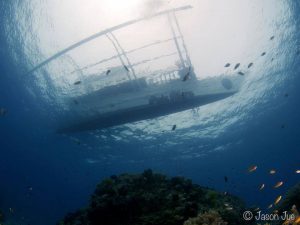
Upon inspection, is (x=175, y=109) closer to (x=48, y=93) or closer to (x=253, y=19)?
(x=253, y=19)

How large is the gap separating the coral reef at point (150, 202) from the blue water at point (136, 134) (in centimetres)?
1181

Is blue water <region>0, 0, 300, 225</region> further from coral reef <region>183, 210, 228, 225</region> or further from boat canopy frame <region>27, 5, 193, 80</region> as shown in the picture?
coral reef <region>183, 210, 228, 225</region>

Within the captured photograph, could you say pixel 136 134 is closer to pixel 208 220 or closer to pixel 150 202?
pixel 150 202

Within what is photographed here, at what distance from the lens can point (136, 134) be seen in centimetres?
4047

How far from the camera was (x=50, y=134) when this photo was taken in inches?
1485

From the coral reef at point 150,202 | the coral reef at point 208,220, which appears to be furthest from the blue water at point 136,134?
the coral reef at point 208,220

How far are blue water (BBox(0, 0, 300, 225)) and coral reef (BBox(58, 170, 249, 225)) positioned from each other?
1181 centimetres

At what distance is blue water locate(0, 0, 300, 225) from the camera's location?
2547cm

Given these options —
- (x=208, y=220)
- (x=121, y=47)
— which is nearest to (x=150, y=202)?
(x=208, y=220)

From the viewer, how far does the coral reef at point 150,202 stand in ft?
30.2

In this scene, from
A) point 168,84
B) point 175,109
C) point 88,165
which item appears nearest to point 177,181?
point 168,84

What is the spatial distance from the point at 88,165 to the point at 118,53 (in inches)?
1230

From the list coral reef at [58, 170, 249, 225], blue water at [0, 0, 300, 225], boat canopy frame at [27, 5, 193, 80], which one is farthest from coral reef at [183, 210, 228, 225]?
boat canopy frame at [27, 5, 193, 80]

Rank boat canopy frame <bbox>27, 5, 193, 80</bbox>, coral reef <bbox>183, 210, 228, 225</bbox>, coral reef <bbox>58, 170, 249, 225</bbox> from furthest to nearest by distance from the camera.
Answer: boat canopy frame <bbox>27, 5, 193, 80</bbox> → coral reef <bbox>58, 170, 249, 225</bbox> → coral reef <bbox>183, 210, 228, 225</bbox>
